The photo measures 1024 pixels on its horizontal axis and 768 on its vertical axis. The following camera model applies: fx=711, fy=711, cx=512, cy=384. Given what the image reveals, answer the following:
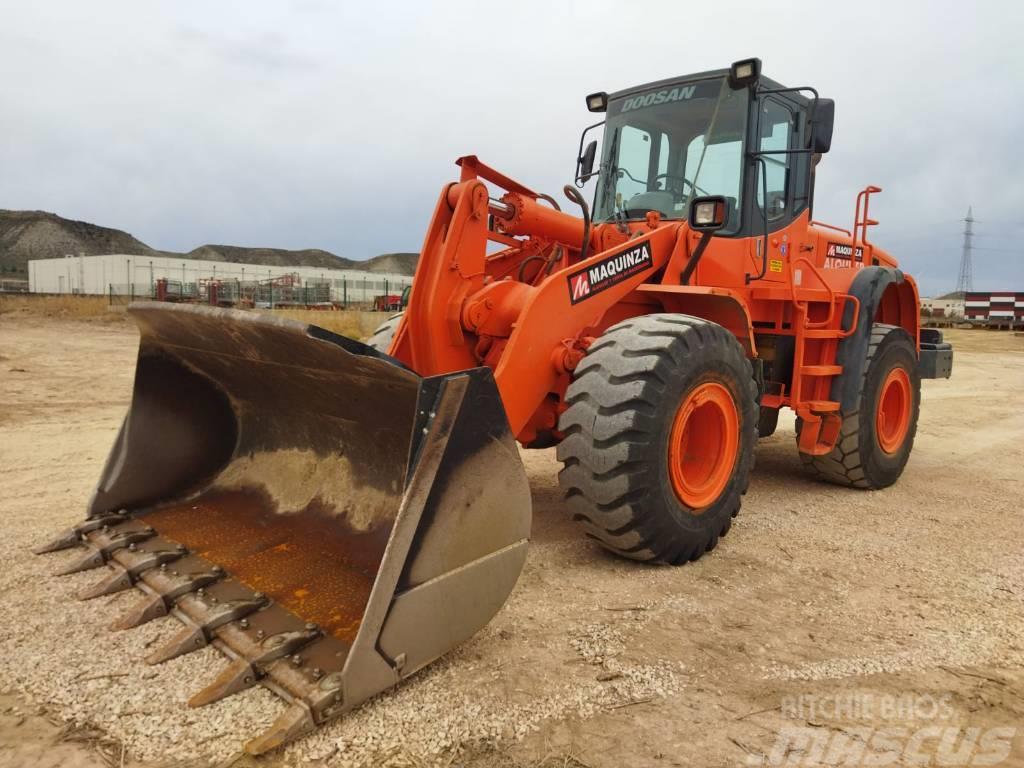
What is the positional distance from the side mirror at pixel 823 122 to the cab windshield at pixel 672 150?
493 millimetres

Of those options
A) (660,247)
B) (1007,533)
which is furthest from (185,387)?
(1007,533)

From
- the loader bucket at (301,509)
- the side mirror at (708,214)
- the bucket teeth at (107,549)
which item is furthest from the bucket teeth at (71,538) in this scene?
the side mirror at (708,214)

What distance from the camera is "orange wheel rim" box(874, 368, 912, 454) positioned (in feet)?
18.6

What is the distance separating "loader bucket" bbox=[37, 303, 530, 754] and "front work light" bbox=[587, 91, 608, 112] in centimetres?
327

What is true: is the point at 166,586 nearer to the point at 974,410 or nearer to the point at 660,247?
the point at 660,247

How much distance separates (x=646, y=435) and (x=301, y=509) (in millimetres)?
1711

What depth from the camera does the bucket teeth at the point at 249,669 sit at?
7.41 ft

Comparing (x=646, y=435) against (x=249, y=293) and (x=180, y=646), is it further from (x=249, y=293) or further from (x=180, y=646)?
(x=249, y=293)

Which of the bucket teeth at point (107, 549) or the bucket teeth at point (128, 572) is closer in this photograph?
the bucket teeth at point (128, 572)

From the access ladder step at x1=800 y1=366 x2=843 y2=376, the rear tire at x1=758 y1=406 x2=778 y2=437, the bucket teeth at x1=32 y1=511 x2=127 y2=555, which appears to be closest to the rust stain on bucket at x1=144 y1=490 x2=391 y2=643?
the bucket teeth at x1=32 y1=511 x2=127 y2=555

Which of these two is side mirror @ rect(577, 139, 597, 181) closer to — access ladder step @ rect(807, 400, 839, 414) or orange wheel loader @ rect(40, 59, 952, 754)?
orange wheel loader @ rect(40, 59, 952, 754)

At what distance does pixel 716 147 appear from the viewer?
464 centimetres

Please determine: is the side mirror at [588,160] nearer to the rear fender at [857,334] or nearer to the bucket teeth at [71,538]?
the rear fender at [857,334]

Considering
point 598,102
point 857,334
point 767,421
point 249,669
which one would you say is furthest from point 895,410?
point 249,669
